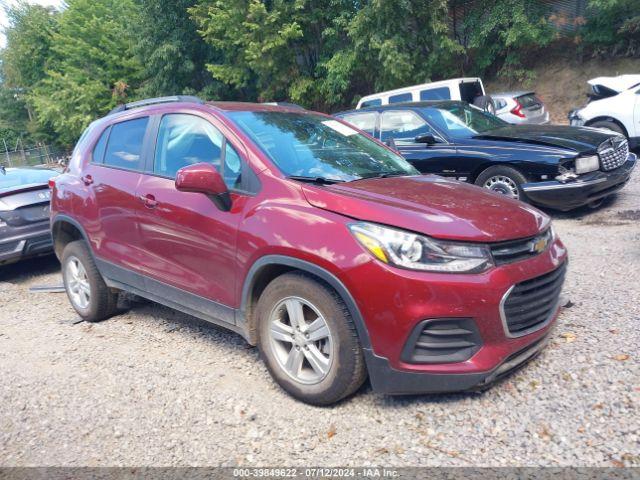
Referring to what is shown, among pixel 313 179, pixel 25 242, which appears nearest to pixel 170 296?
pixel 313 179

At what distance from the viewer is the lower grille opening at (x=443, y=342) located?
274cm

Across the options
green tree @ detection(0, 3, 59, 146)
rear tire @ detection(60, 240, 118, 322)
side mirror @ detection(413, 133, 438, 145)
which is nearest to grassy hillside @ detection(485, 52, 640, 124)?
side mirror @ detection(413, 133, 438, 145)

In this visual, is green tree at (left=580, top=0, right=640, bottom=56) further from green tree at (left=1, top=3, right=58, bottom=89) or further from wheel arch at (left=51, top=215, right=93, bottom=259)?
green tree at (left=1, top=3, right=58, bottom=89)

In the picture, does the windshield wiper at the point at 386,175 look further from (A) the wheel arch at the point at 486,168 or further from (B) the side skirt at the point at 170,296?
(A) the wheel arch at the point at 486,168

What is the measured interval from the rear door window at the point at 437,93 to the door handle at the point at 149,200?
9.82m

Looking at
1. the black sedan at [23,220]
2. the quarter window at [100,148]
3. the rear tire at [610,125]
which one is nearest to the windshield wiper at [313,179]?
the quarter window at [100,148]

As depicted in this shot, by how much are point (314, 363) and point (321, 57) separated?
20.5m

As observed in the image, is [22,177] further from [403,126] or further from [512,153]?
[512,153]

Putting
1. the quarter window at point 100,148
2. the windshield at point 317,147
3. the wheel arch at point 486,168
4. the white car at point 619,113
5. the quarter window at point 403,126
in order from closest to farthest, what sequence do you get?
the windshield at point 317,147, the quarter window at point 100,148, the wheel arch at point 486,168, the quarter window at point 403,126, the white car at point 619,113

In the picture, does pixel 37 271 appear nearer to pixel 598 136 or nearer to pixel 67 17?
pixel 598 136

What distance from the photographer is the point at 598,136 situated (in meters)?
7.16

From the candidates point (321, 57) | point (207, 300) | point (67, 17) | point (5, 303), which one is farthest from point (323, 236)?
point (67, 17)

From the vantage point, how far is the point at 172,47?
2491 centimetres

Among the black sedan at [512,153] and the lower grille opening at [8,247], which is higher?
the black sedan at [512,153]
